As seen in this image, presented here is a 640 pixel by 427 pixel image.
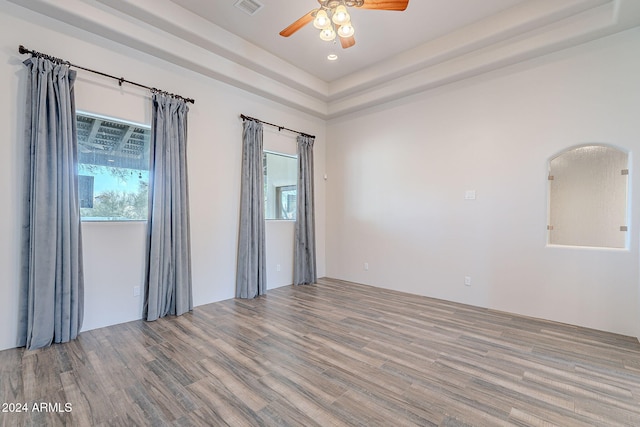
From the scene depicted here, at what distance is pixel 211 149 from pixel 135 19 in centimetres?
164

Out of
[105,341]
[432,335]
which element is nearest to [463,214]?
[432,335]

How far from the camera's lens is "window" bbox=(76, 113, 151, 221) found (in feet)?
10.2

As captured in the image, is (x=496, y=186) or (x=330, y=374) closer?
(x=330, y=374)

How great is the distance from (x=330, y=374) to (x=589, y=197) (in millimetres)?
3717

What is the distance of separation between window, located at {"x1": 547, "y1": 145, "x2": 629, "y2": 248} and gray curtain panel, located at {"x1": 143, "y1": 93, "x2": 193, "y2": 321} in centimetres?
469

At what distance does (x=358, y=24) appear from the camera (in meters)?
3.60

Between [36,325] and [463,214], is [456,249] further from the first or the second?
[36,325]

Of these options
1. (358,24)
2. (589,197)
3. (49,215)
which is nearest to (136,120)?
(49,215)

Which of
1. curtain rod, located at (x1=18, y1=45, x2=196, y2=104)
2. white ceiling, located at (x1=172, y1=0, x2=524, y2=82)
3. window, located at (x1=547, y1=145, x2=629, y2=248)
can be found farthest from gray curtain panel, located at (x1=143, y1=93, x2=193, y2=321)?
window, located at (x1=547, y1=145, x2=629, y2=248)

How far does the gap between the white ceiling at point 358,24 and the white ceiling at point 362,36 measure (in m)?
0.01

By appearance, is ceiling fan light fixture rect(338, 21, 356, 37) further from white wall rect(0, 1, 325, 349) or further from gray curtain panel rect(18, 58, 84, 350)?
gray curtain panel rect(18, 58, 84, 350)

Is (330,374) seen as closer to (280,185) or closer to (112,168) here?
(112,168)

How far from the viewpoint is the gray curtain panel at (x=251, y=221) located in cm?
438

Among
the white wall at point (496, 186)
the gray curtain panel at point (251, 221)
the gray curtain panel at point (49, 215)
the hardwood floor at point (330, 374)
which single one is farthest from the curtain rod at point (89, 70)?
the white wall at point (496, 186)
